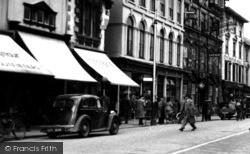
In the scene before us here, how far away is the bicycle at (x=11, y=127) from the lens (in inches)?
635

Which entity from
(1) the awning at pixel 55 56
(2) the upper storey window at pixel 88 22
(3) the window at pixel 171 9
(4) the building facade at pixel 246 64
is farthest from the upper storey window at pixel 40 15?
(4) the building facade at pixel 246 64

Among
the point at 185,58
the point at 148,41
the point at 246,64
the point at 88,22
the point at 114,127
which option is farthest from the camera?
the point at 246,64

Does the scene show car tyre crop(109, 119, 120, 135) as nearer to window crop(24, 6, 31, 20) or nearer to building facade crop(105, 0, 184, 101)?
window crop(24, 6, 31, 20)

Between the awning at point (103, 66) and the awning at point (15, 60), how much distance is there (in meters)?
5.78

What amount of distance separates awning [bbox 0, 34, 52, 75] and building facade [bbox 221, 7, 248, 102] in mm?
35610

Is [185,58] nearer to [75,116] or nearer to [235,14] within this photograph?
[235,14]

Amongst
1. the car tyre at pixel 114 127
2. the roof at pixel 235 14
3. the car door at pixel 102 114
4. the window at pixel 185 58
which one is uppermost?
the roof at pixel 235 14

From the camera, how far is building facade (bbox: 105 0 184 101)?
1275 inches

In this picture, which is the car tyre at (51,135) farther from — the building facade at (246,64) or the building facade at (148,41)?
the building facade at (246,64)

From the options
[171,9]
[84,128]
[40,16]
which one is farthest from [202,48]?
Answer: [84,128]

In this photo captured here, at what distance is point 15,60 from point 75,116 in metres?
3.85

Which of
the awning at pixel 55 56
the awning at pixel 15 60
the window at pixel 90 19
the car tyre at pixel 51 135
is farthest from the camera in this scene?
the window at pixel 90 19

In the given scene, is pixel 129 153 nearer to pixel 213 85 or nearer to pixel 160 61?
pixel 160 61

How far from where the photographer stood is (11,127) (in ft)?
54.4
